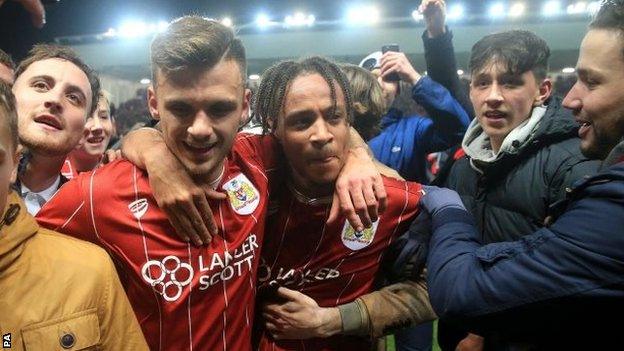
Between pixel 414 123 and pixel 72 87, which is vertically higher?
pixel 72 87

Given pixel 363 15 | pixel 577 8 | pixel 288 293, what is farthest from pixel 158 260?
pixel 577 8

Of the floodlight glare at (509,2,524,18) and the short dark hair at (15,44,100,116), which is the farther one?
the floodlight glare at (509,2,524,18)

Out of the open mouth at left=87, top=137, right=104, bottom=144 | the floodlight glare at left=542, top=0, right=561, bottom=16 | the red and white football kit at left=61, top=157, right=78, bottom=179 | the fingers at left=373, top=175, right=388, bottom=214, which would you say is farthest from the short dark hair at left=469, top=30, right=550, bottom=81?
the floodlight glare at left=542, top=0, right=561, bottom=16

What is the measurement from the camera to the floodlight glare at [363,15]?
44.2 feet

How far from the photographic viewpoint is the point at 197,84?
1.64 m

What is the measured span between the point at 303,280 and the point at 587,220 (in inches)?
38.2

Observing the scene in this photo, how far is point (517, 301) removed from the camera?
1314 mm

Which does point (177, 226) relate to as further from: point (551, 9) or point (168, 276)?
point (551, 9)

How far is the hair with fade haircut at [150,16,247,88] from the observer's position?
1.64 m

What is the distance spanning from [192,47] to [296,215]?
0.68 metres

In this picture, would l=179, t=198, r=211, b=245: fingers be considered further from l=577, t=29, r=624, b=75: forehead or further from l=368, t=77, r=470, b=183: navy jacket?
l=368, t=77, r=470, b=183: navy jacket

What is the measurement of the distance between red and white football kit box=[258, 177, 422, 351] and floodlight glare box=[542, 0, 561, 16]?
40.3 ft

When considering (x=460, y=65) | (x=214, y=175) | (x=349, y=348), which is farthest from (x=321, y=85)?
(x=460, y=65)

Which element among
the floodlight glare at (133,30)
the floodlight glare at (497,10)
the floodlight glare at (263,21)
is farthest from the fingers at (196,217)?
the floodlight glare at (133,30)
